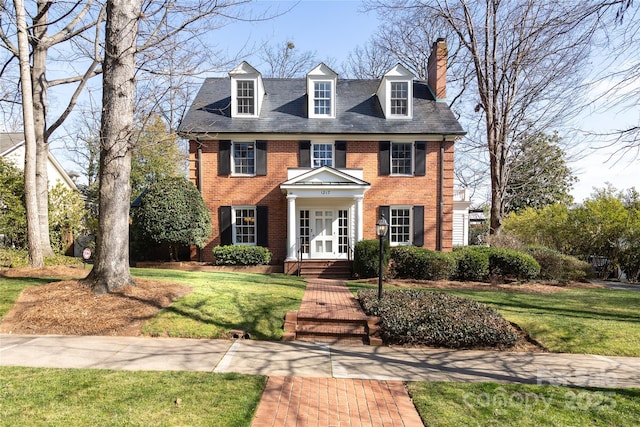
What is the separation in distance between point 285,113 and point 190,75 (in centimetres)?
827

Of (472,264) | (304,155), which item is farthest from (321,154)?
(472,264)

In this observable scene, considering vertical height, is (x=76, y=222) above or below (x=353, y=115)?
below

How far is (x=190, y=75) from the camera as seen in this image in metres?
7.87

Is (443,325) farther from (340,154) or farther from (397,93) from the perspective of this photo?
(397,93)

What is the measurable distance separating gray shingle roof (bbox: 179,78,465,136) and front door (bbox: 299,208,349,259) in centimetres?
361

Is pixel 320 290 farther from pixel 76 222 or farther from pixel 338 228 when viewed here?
pixel 76 222

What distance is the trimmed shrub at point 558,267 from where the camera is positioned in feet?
44.2

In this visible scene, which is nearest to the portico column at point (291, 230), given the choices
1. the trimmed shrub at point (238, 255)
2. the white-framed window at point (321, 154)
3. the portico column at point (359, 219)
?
the trimmed shrub at point (238, 255)

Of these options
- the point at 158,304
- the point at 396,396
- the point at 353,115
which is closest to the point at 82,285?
the point at 158,304

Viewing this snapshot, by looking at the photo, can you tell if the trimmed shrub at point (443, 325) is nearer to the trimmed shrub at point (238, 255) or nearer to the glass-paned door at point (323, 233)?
the trimmed shrub at point (238, 255)

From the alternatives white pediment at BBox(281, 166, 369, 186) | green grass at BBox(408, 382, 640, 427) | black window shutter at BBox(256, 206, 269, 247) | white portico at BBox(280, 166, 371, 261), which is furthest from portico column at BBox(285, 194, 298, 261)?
green grass at BBox(408, 382, 640, 427)

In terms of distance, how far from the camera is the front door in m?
15.3

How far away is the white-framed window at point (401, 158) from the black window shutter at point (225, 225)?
7559 millimetres

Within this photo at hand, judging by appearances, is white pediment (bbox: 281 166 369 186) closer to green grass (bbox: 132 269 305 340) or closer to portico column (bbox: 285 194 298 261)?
portico column (bbox: 285 194 298 261)
